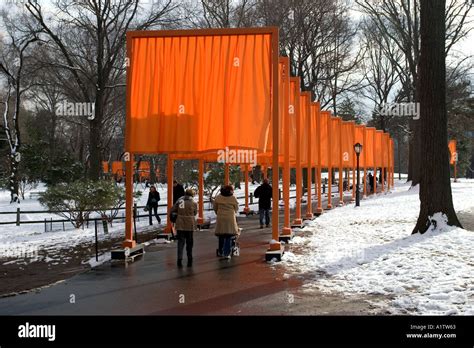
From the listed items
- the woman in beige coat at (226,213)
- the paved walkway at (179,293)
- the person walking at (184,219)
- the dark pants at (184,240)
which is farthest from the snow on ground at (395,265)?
the person walking at (184,219)

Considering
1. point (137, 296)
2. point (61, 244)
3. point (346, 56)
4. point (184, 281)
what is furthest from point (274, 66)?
point (346, 56)

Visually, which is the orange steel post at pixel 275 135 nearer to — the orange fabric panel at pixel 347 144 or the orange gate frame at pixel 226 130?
the orange gate frame at pixel 226 130

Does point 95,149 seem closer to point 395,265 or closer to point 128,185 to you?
point 128,185

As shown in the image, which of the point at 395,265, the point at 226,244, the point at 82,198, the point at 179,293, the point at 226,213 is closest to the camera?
the point at 179,293

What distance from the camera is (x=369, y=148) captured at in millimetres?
34438

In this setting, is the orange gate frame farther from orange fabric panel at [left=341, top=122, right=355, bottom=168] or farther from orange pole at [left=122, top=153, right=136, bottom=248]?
orange fabric panel at [left=341, top=122, right=355, bottom=168]

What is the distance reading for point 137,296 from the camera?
327 inches

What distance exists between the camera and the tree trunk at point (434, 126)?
12836 millimetres

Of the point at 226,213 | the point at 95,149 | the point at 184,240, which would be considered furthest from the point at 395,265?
the point at 95,149

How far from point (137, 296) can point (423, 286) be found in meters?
4.68

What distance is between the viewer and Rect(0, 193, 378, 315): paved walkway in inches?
290

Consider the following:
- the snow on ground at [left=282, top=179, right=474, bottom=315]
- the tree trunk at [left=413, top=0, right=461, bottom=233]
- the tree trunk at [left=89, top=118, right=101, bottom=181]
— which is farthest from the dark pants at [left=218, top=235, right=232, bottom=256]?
the tree trunk at [left=89, top=118, right=101, bottom=181]

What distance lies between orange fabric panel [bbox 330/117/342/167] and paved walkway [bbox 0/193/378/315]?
14.6 meters

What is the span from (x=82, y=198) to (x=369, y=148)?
21.1 m
